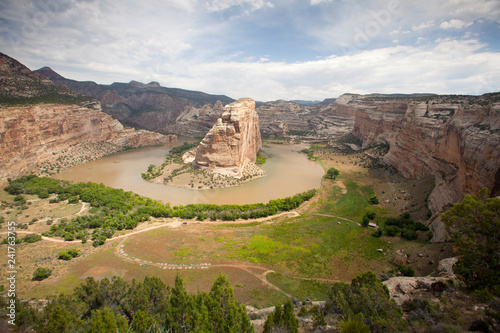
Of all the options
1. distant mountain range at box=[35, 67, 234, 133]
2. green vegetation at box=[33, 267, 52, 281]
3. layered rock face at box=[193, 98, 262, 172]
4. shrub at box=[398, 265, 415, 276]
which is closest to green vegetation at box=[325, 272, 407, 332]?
shrub at box=[398, 265, 415, 276]

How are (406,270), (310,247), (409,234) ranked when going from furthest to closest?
(409,234) → (310,247) → (406,270)

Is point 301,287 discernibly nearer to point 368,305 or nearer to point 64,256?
point 368,305

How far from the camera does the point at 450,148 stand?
27594 millimetres

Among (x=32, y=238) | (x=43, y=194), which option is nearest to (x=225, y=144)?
(x=43, y=194)

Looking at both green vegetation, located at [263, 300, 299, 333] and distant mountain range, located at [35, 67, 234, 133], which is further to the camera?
distant mountain range, located at [35, 67, 234, 133]

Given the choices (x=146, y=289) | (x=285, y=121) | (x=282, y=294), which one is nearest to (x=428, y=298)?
(x=282, y=294)

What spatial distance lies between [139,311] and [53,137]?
57.1 m

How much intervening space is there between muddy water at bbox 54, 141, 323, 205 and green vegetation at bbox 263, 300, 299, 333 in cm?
2434

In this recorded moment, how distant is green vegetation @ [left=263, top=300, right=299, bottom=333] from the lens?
10352 millimetres

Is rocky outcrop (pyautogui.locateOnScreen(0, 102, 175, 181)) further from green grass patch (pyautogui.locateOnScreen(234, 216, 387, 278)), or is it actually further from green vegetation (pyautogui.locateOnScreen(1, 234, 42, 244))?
green grass patch (pyautogui.locateOnScreen(234, 216, 387, 278))

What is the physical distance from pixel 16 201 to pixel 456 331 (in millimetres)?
42896

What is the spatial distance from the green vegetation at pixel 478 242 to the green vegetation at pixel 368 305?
3.87 m

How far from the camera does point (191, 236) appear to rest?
2486 centimetres

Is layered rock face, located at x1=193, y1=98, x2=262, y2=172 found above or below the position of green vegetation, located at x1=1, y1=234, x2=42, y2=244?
above
